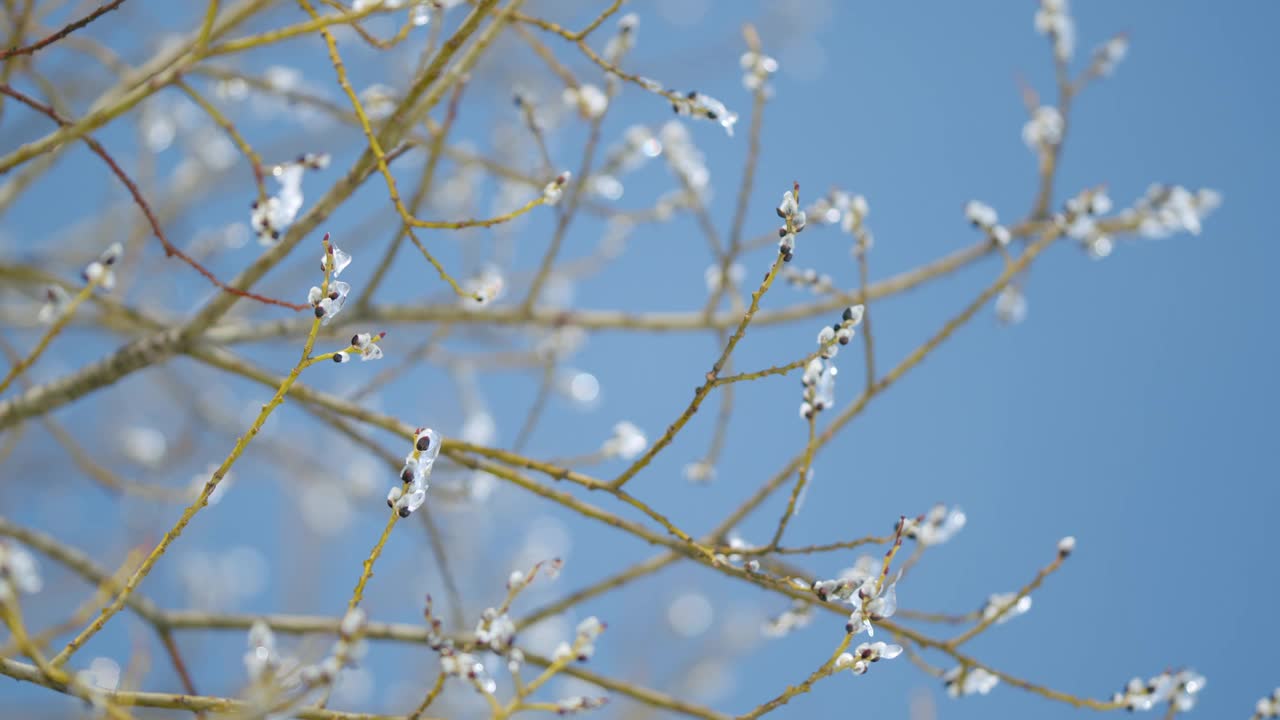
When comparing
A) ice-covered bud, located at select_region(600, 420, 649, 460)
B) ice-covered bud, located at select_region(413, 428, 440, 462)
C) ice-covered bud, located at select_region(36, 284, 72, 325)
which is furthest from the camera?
ice-covered bud, located at select_region(600, 420, 649, 460)

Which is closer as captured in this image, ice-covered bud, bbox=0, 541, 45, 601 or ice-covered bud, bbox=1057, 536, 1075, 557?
ice-covered bud, bbox=0, 541, 45, 601

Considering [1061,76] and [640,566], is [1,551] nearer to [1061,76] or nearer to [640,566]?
[640,566]

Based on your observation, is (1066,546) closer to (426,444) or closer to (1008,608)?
(1008,608)

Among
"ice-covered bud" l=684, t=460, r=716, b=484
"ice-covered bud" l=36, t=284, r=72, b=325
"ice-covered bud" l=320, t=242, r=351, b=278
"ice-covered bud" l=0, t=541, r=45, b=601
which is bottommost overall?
"ice-covered bud" l=0, t=541, r=45, b=601

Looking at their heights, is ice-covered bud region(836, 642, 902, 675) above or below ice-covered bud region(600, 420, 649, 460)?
below

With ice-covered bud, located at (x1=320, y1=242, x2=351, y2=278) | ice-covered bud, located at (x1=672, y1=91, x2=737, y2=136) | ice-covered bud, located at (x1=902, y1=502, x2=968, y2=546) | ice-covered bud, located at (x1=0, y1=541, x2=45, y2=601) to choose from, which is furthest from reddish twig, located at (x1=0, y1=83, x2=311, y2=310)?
ice-covered bud, located at (x1=902, y1=502, x2=968, y2=546)

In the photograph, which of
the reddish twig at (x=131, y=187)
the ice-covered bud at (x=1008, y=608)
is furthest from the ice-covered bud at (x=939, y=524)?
the reddish twig at (x=131, y=187)

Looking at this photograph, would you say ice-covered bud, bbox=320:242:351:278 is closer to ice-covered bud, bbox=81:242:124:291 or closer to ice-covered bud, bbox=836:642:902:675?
ice-covered bud, bbox=81:242:124:291

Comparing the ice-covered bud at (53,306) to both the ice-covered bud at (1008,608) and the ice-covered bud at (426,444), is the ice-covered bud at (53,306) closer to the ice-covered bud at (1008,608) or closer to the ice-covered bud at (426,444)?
the ice-covered bud at (426,444)

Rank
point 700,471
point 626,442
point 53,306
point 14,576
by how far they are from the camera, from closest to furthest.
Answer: point 14,576, point 53,306, point 626,442, point 700,471

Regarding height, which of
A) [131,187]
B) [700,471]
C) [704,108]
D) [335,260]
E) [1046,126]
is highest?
[1046,126]

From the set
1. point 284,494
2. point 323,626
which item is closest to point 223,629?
point 323,626

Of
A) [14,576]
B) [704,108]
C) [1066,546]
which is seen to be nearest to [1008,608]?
[1066,546]

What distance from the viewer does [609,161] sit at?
145 inches
